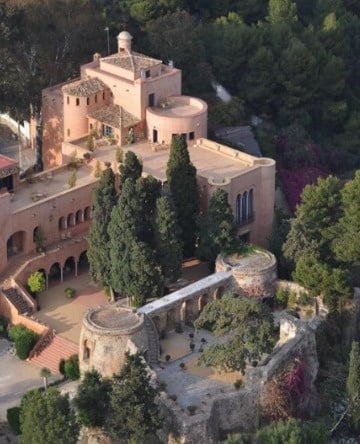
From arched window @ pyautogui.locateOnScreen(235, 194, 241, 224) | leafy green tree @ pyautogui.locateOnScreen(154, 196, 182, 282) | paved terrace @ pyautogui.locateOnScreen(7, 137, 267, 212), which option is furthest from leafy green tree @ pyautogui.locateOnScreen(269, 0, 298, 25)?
leafy green tree @ pyautogui.locateOnScreen(154, 196, 182, 282)

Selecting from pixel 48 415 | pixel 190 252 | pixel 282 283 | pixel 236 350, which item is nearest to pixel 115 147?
pixel 190 252

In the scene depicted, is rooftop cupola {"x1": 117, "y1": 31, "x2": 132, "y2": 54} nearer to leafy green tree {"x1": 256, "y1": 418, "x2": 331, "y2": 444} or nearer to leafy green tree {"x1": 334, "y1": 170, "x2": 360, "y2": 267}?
leafy green tree {"x1": 334, "y1": 170, "x2": 360, "y2": 267}

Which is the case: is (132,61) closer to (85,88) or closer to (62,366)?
(85,88)

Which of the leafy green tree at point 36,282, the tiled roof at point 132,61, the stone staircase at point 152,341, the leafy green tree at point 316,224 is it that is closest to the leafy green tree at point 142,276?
the stone staircase at point 152,341

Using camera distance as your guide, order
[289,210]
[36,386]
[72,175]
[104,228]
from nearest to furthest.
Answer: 1. [36,386]
2. [104,228]
3. [72,175]
4. [289,210]

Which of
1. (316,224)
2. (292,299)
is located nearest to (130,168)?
(316,224)

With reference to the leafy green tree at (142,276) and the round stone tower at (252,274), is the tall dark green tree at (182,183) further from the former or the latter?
the leafy green tree at (142,276)

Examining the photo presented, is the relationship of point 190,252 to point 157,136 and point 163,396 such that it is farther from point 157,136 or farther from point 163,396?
point 163,396
